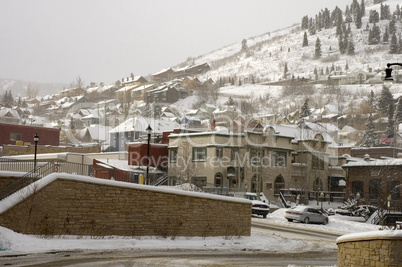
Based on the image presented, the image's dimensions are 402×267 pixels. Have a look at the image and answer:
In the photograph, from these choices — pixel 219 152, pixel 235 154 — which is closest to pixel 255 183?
pixel 235 154

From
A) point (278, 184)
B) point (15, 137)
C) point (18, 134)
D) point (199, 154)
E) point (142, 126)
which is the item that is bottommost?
point (278, 184)

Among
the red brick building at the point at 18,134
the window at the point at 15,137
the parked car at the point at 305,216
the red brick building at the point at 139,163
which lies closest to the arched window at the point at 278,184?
the red brick building at the point at 139,163

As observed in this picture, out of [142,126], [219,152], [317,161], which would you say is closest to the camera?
[219,152]

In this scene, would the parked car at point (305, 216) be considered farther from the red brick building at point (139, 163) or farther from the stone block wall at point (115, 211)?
the red brick building at point (139, 163)

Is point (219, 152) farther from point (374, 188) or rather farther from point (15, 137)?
point (15, 137)

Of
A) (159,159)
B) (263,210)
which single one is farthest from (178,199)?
(159,159)

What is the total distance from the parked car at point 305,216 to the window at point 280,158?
19.7 metres

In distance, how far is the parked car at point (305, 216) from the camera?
39438 millimetres

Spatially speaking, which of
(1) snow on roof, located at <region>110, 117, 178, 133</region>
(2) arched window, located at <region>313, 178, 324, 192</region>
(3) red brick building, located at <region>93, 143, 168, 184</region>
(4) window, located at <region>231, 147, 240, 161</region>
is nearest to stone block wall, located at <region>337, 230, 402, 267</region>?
(3) red brick building, located at <region>93, 143, 168, 184</region>

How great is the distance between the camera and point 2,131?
7406 centimetres

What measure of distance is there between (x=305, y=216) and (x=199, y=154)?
62.7 feet

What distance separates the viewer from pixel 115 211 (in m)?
22.0

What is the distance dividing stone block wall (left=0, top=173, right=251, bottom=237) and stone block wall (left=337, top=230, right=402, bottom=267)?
10581 mm

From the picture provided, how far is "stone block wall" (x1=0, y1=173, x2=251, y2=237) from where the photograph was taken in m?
20.2
